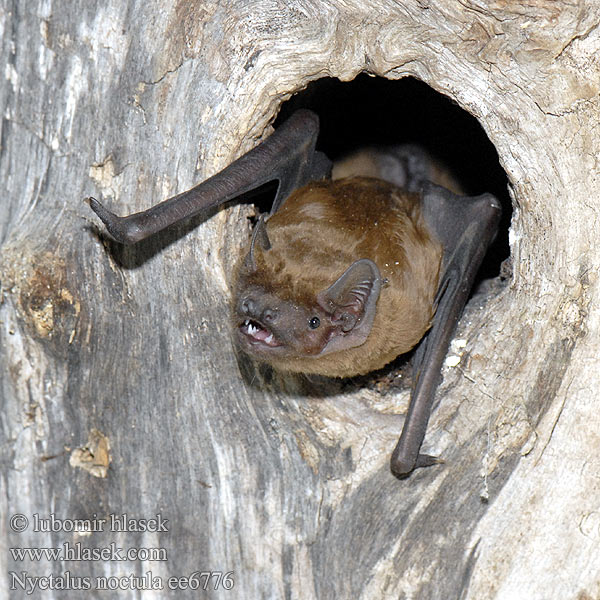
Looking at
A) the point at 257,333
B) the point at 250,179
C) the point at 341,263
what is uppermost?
the point at 250,179

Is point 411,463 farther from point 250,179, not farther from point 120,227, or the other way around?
point 120,227

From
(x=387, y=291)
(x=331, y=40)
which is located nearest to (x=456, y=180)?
(x=387, y=291)

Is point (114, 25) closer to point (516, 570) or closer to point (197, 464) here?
point (197, 464)

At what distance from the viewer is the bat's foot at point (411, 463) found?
8.68ft

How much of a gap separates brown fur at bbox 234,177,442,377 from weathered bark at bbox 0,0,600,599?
0.19 m

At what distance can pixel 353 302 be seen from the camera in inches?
103

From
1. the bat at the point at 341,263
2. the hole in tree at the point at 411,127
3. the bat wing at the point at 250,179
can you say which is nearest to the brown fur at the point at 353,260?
the bat at the point at 341,263

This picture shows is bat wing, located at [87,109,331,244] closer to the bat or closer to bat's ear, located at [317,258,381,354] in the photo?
the bat

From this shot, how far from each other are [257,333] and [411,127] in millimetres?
1885

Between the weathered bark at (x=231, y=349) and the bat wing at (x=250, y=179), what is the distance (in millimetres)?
82

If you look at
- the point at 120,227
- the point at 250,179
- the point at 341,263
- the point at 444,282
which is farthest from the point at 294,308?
the point at 444,282

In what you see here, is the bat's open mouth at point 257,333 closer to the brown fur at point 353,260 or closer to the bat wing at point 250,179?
the brown fur at point 353,260

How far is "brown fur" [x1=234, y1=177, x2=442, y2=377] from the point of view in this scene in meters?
2.64

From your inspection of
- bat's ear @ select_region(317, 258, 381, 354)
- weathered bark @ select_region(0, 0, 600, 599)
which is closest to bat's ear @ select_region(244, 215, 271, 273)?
weathered bark @ select_region(0, 0, 600, 599)
